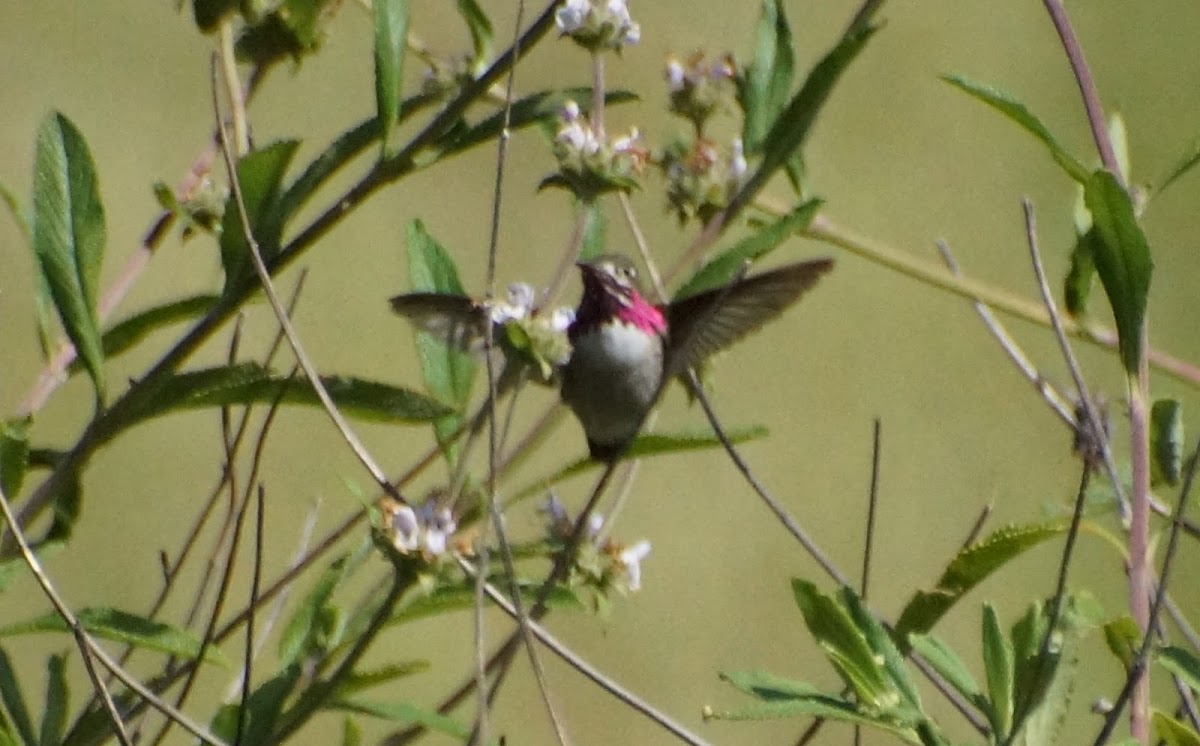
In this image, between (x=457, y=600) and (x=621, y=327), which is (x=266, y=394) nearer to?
(x=457, y=600)

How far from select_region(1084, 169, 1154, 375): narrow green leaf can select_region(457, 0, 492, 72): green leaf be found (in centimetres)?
43

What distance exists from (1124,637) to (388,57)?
1.76ft

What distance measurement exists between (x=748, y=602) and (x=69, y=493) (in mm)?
1533

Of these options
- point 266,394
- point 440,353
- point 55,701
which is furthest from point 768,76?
point 55,701

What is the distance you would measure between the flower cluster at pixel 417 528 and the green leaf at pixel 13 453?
24 cm

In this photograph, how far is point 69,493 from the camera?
3.35ft

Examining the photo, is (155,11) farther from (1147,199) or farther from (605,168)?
(1147,199)

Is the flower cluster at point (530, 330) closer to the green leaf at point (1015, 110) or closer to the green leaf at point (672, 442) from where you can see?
the green leaf at point (672, 442)

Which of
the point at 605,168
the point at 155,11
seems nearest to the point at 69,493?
the point at 605,168

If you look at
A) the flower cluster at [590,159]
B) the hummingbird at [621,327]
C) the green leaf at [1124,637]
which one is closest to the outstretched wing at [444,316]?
the hummingbird at [621,327]

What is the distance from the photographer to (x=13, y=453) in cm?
94

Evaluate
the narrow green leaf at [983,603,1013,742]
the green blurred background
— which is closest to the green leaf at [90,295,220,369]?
the narrow green leaf at [983,603,1013,742]

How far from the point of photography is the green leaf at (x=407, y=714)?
0.97m

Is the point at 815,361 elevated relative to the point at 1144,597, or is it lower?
elevated
